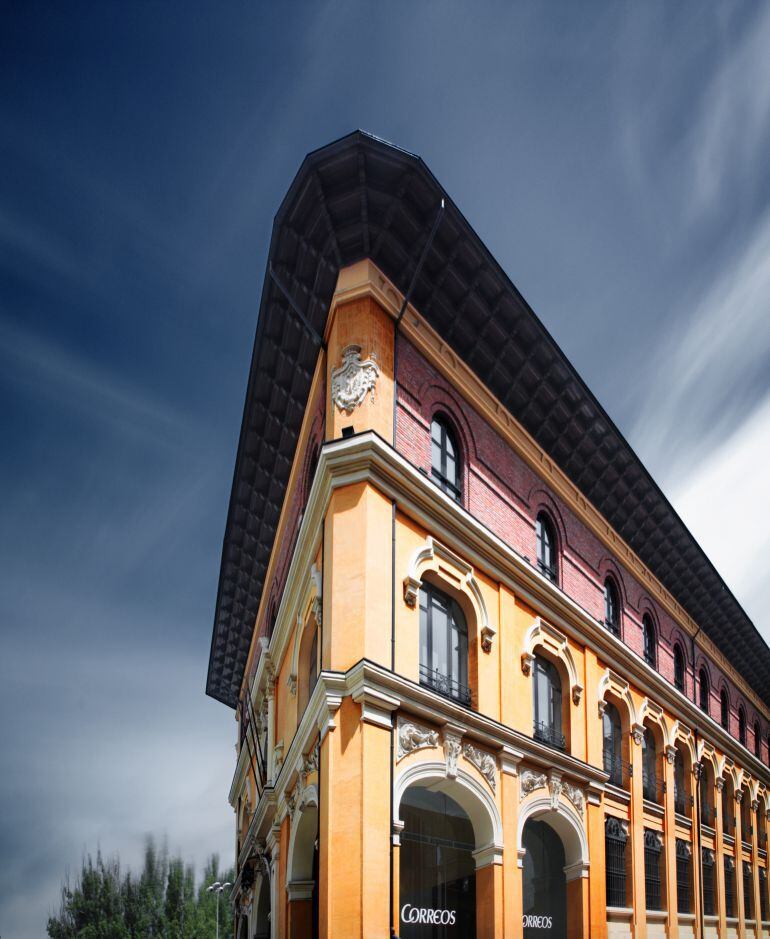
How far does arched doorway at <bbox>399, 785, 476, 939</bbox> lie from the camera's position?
1667 centimetres

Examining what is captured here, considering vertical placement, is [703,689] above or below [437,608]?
below

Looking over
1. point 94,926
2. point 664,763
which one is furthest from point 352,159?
point 94,926

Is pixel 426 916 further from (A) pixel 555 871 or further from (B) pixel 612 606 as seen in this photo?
(B) pixel 612 606

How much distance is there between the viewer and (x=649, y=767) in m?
27.4

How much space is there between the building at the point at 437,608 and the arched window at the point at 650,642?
0.81 feet

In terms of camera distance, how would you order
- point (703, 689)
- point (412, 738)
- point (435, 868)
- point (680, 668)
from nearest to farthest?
point (412, 738) < point (435, 868) < point (680, 668) < point (703, 689)

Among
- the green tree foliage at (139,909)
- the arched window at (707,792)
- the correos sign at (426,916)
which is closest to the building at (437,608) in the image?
the correos sign at (426,916)

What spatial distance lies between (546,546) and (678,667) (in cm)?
1214

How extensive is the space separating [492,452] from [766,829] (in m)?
27.1

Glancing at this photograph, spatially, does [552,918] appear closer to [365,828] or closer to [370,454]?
[365,828]

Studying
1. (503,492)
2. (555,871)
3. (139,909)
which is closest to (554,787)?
(555,871)

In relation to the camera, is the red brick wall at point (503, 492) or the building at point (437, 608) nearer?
the building at point (437, 608)

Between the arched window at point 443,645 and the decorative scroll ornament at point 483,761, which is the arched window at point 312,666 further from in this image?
the decorative scroll ornament at point 483,761

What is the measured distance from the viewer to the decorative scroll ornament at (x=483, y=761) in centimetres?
1745
